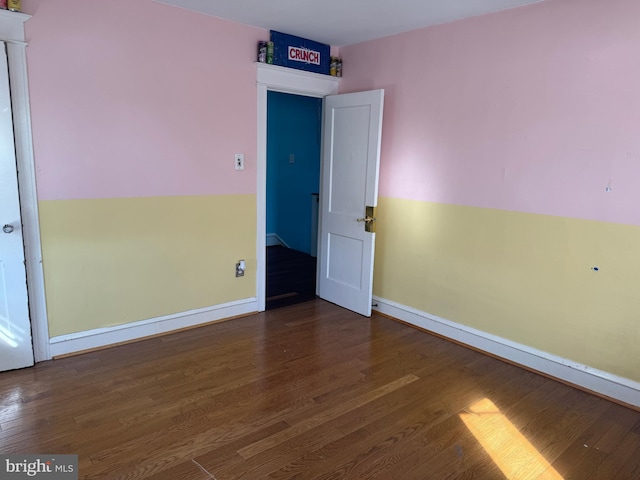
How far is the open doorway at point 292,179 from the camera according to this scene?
18.9 feet

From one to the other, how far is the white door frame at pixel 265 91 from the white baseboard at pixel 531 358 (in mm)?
1199

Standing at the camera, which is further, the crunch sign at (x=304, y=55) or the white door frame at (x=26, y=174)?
the crunch sign at (x=304, y=55)

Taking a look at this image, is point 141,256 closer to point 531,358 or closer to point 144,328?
point 144,328

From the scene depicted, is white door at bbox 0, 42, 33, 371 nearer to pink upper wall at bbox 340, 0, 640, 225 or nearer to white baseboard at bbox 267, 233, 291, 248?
pink upper wall at bbox 340, 0, 640, 225

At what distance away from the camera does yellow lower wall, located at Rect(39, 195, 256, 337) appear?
2.89 metres

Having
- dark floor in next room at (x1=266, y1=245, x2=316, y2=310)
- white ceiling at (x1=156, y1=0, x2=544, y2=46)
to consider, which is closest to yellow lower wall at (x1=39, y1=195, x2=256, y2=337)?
dark floor in next room at (x1=266, y1=245, x2=316, y2=310)

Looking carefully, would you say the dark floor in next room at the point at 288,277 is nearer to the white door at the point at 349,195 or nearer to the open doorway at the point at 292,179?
the open doorway at the point at 292,179

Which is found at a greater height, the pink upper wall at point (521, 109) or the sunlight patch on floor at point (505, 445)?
the pink upper wall at point (521, 109)

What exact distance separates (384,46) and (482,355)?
2.55 metres

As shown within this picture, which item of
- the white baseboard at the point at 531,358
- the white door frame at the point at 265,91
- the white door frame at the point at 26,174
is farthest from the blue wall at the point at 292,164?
the white door frame at the point at 26,174

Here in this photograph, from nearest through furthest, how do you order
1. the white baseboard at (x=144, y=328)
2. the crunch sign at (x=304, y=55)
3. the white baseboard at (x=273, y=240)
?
the white baseboard at (x=144, y=328)
the crunch sign at (x=304, y=55)
the white baseboard at (x=273, y=240)

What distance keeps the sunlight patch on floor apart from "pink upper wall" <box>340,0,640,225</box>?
130 cm

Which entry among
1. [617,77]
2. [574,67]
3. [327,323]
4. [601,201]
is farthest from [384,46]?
[327,323]

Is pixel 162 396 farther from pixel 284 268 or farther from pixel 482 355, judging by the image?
pixel 284 268
